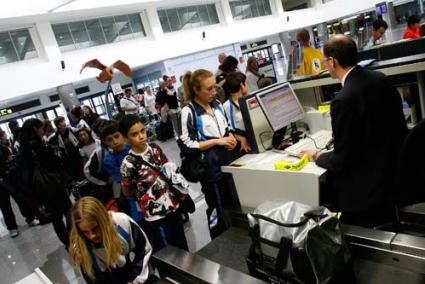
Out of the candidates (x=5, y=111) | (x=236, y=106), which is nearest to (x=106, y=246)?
(x=236, y=106)

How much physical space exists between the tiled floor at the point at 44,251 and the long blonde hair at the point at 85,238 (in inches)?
57.3

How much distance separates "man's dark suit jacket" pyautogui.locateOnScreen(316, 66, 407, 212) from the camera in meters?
1.55

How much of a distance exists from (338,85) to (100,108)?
1597cm

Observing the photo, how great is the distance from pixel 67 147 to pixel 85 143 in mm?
585

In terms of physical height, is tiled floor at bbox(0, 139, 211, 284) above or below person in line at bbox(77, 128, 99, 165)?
below

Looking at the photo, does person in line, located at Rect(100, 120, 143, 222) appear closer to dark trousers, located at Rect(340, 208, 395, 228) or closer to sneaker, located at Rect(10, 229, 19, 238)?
dark trousers, located at Rect(340, 208, 395, 228)

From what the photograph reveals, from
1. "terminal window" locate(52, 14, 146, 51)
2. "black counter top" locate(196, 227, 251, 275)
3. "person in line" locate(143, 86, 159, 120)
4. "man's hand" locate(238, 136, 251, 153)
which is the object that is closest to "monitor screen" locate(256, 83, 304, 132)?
"man's hand" locate(238, 136, 251, 153)

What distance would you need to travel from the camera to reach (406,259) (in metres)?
1.34

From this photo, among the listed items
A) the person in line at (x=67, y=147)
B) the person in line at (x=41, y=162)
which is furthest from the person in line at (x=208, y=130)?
the person in line at (x=67, y=147)

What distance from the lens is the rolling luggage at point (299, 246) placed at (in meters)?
1.23

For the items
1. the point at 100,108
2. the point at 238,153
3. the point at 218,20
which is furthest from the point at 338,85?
the point at 100,108

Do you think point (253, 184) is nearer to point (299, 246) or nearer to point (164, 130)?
point (299, 246)

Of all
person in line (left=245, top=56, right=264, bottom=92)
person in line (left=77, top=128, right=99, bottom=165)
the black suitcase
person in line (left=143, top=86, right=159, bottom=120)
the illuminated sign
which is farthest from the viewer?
the illuminated sign

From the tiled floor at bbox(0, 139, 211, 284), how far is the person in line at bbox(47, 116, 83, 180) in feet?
3.07
